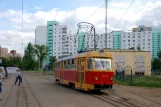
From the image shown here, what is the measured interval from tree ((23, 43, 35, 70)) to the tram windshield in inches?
4348

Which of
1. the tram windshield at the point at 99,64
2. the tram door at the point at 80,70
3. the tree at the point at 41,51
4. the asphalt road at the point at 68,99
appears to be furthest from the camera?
the tree at the point at 41,51

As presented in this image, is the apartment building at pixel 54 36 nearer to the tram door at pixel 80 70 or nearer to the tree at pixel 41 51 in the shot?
the tree at pixel 41 51

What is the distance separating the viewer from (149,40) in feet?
372

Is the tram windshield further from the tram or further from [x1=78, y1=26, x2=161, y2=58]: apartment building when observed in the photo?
[x1=78, y1=26, x2=161, y2=58]: apartment building

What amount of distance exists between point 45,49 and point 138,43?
37887mm

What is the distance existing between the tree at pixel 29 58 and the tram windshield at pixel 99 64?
11045 centimetres

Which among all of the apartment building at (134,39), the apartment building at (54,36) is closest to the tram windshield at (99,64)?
the apartment building at (54,36)

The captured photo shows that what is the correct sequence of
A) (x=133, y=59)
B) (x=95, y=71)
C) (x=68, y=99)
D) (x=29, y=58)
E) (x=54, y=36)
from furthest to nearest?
(x=29, y=58) → (x=54, y=36) → (x=133, y=59) → (x=95, y=71) → (x=68, y=99)

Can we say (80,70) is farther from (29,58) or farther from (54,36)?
(29,58)

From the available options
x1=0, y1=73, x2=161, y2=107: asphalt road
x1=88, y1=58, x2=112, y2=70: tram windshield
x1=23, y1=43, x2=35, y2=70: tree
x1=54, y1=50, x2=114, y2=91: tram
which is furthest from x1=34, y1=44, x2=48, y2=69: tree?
x1=88, y1=58, x2=112, y2=70: tram windshield

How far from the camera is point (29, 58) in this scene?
427ft

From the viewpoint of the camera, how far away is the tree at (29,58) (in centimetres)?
12925

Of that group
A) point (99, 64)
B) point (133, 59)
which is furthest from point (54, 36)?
point (99, 64)

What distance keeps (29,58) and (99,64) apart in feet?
369
